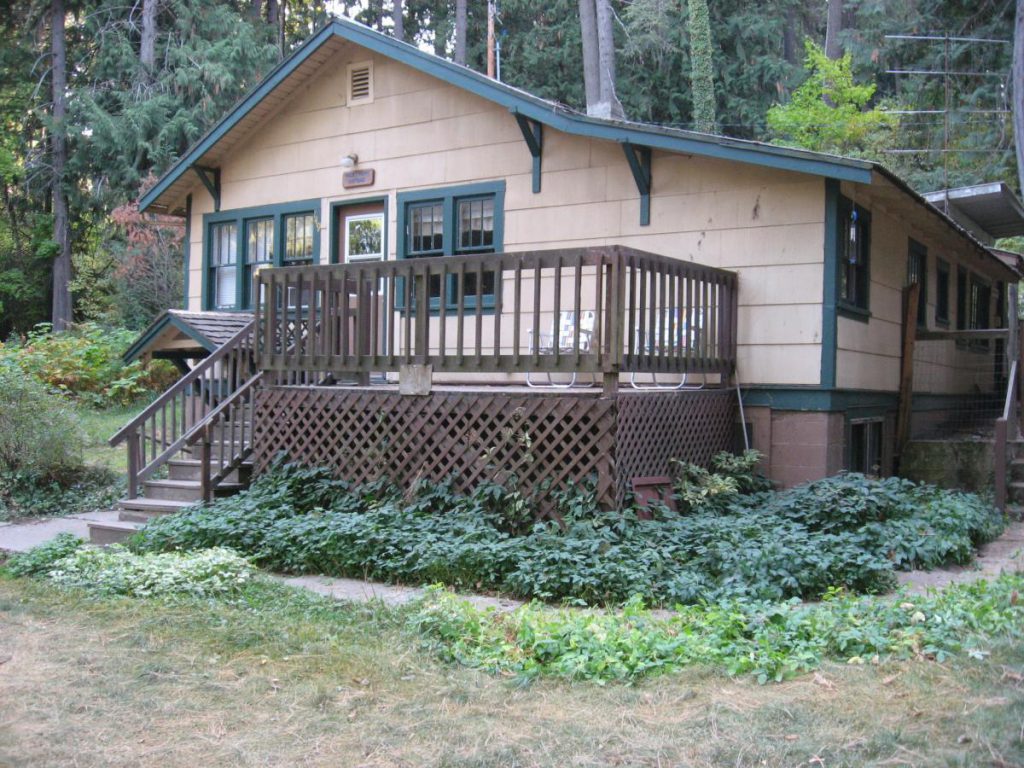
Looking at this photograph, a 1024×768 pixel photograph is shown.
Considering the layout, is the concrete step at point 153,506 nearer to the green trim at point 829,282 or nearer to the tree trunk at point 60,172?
the green trim at point 829,282

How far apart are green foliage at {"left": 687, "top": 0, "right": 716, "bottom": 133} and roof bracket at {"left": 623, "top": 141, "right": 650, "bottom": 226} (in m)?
16.3

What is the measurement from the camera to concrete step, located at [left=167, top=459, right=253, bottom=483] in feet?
34.4

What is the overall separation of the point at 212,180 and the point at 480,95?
4.92 metres

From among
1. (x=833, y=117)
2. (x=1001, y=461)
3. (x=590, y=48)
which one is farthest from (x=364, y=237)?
(x=590, y=48)

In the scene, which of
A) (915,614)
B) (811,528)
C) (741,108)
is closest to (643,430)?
(811,528)

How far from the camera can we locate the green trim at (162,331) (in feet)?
38.7

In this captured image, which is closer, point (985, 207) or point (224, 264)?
point (224, 264)

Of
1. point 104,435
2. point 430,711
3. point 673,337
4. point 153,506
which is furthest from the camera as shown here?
point 104,435

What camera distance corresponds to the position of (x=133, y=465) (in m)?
10.2

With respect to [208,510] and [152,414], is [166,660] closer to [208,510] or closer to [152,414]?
[208,510]

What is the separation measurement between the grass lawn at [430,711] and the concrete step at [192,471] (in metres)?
4.67

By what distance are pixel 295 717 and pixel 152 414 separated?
6.30m

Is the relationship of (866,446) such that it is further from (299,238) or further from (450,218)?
(299,238)

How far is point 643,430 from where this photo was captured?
8.69 meters
